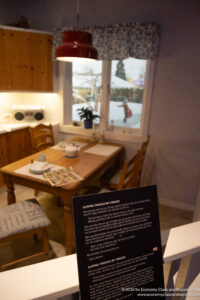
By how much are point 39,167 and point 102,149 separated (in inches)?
39.9

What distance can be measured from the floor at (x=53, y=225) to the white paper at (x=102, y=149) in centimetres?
88

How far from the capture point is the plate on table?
74.5 inches

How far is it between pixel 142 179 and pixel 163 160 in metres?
0.45

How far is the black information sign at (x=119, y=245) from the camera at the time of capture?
0.65 meters

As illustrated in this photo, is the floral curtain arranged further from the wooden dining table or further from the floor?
the floor

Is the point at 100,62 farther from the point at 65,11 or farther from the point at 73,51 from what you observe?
the point at 73,51

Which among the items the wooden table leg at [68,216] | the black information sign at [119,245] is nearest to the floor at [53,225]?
the wooden table leg at [68,216]

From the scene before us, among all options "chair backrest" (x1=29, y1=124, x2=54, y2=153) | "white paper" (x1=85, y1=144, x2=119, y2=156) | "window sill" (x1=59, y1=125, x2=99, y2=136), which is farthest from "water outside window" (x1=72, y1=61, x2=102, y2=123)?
"chair backrest" (x1=29, y1=124, x2=54, y2=153)

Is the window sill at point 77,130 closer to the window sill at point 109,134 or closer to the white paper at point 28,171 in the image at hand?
the window sill at point 109,134

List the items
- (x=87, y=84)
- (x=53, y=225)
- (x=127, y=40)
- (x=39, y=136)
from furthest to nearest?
(x=87, y=84), (x=39, y=136), (x=127, y=40), (x=53, y=225)

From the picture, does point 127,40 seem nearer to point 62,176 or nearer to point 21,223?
point 62,176

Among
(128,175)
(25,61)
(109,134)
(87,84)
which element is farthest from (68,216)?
(25,61)

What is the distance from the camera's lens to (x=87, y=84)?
3.32 meters

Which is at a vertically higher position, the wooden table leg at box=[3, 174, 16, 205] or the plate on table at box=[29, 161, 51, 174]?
the plate on table at box=[29, 161, 51, 174]
